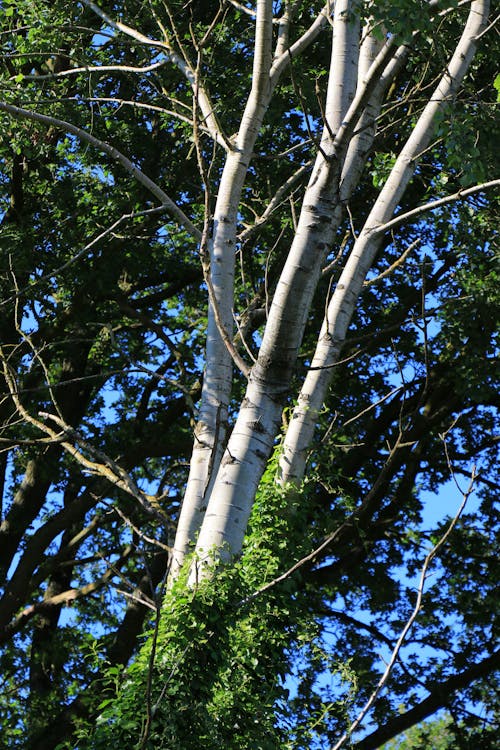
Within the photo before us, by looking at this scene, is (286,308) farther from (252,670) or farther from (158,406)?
(158,406)

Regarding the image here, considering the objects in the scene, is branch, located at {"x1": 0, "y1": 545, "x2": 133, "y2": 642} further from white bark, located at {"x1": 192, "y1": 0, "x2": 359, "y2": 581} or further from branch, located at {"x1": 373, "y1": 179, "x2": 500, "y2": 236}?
white bark, located at {"x1": 192, "y1": 0, "x2": 359, "y2": 581}

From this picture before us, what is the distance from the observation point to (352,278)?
689 centimetres

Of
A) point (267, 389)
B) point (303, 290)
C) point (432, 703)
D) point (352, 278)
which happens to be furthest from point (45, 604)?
point (303, 290)

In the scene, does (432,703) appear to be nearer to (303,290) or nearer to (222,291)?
(222,291)

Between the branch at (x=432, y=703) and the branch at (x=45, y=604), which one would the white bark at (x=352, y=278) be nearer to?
the branch at (x=432, y=703)

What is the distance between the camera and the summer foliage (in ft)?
17.4

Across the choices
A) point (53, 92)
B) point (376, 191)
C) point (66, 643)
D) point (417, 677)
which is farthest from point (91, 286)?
point (417, 677)

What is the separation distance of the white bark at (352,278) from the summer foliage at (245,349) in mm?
22

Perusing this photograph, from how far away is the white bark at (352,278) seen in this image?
6.75 metres

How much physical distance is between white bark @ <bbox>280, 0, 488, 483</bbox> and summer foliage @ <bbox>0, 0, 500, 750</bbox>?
0.07ft

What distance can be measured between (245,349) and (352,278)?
1451 mm

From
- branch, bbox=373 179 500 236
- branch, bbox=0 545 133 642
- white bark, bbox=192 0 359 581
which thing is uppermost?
branch, bbox=0 545 133 642

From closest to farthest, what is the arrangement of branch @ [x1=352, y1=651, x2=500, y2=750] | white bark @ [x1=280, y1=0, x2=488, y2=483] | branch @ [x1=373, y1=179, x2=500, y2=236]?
branch @ [x1=373, y1=179, x2=500, y2=236], white bark @ [x1=280, y1=0, x2=488, y2=483], branch @ [x1=352, y1=651, x2=500, y2=750]

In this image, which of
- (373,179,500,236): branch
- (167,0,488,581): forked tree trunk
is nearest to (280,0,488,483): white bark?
(167,0,488,581): forked tree trunk
